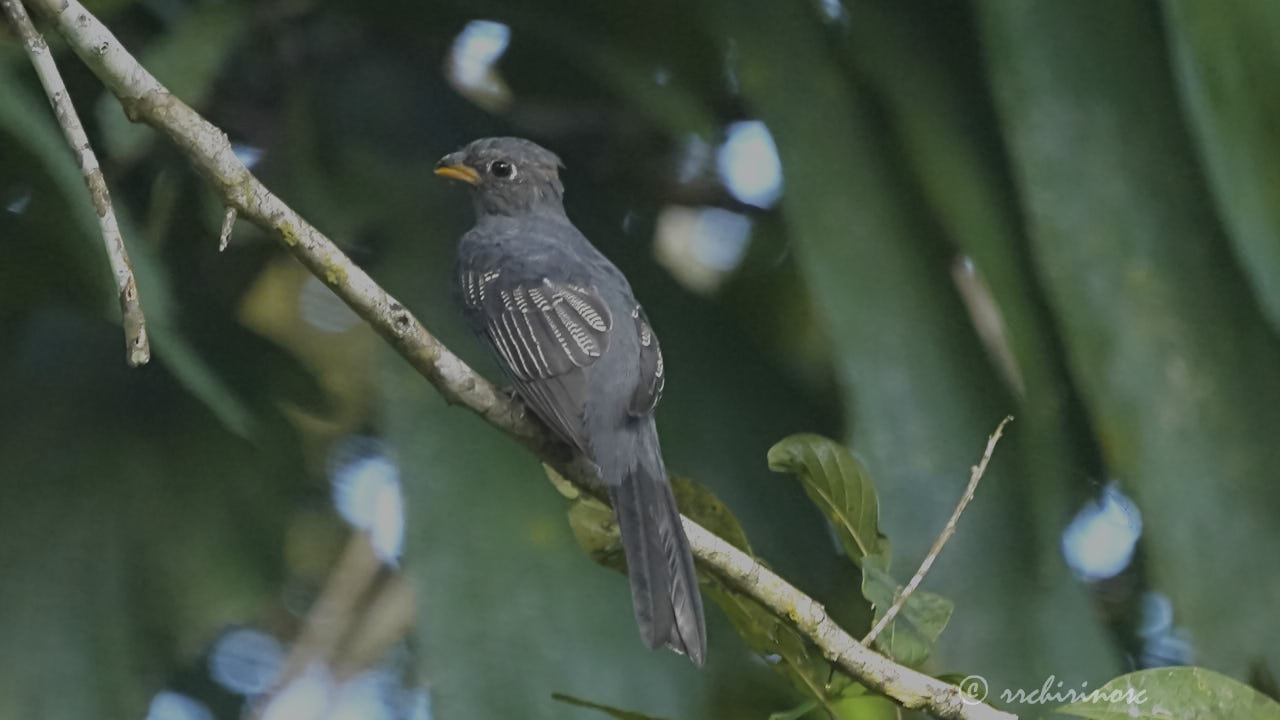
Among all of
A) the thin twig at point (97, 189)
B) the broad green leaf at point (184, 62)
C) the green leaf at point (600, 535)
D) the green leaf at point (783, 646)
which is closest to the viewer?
the thin twig at point (97, 189)

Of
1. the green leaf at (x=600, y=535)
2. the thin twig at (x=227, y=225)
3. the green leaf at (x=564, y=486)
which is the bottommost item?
the green leaf at (x=564, y=486)

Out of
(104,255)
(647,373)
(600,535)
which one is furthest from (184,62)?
(600,535)

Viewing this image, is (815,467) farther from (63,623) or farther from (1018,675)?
(63,623)

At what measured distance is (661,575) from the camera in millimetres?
1638

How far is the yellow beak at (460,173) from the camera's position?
2297mm

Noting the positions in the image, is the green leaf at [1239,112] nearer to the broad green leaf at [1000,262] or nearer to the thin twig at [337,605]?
the broad green leaf at [1000,262]

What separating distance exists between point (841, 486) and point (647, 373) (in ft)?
1.11

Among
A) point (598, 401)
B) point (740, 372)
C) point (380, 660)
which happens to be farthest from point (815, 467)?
point (380, 660)

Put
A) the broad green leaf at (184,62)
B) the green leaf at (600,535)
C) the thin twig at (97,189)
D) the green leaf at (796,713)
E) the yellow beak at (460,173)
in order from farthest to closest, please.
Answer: the yellow beak at (460,173) < the broad green leaf at (184,62) < the green leaf at (600,535) < the green leaf at (796,713) < the thin twig at (97,189)

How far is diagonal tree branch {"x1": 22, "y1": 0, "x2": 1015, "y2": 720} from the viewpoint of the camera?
4.91ft

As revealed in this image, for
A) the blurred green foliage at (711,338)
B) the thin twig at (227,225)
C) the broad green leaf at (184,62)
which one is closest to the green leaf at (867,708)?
the blurred green foliage at (711,338)

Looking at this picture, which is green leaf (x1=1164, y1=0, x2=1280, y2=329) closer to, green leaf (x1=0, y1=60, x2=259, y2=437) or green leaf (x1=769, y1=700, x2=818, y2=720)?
green leaf (x1=769, y1=700, x2=818, y2=720)

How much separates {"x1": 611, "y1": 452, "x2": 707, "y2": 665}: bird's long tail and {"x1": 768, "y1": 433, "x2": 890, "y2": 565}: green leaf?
16 centimetres
